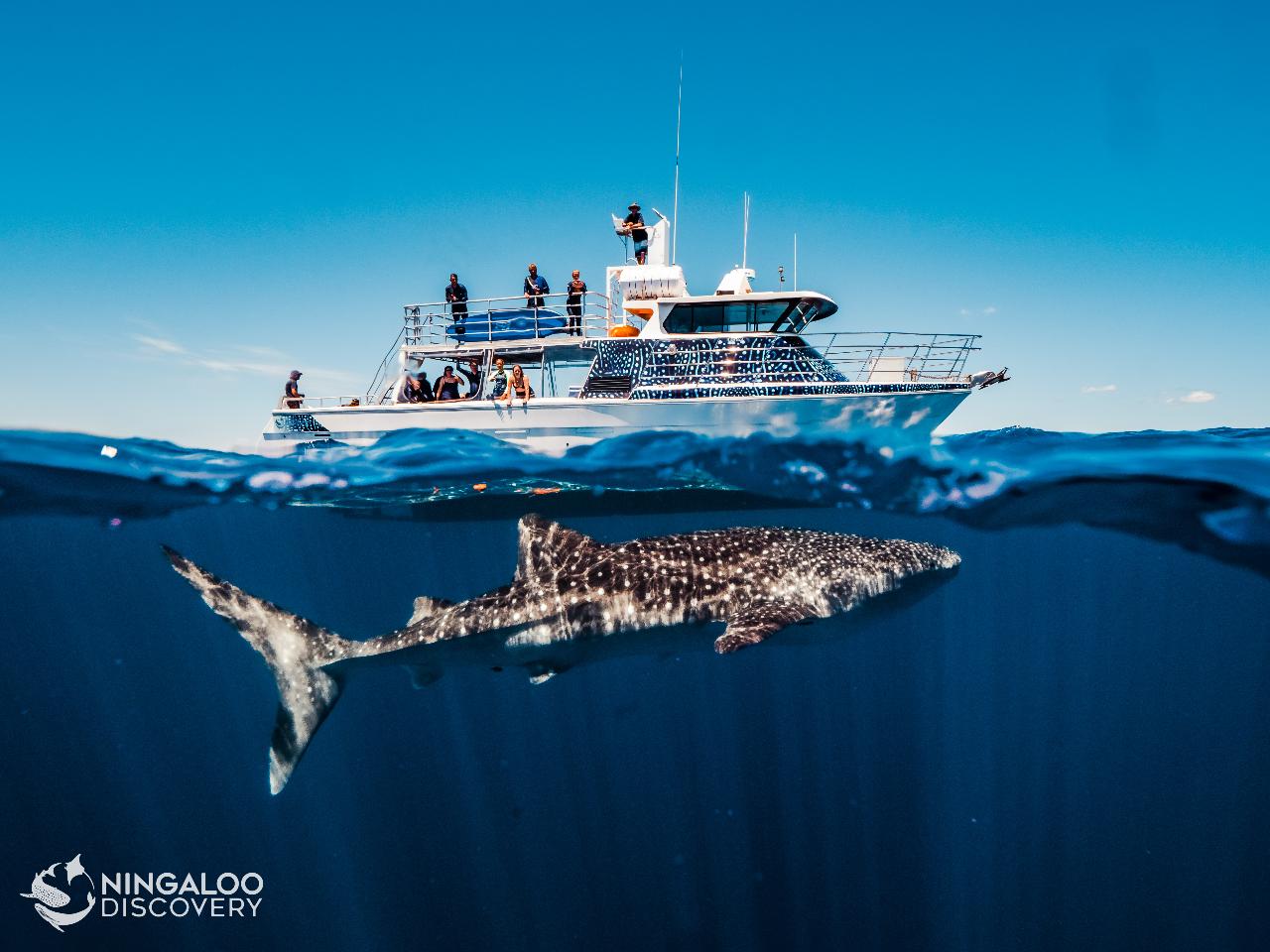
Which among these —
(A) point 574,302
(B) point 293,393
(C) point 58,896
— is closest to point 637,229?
(A) point 574,302

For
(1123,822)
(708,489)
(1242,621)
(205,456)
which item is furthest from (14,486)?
(1242,621)

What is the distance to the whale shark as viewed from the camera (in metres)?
7.38

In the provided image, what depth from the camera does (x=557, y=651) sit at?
7555mm

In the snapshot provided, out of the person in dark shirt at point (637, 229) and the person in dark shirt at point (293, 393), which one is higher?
the person in dark shirt at point (637, 229)

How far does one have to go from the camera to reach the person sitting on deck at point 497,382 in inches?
743

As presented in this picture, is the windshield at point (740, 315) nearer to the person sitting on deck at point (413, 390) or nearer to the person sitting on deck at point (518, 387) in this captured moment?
the person sitting on deck at point (518, 387)

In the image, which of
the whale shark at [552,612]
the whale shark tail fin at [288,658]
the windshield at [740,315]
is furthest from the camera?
the windshield at [740,315]

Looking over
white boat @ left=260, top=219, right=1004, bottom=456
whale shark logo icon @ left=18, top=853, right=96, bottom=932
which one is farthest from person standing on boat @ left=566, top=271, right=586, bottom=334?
whale shark logo icon @ left=18, top=853, right=96, bottom=932

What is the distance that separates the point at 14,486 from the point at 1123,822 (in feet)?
138

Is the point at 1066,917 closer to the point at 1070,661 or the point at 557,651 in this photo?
the point at 557,651

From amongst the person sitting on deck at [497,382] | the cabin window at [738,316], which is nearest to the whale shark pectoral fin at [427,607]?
the person sitting on deck at [497,382]

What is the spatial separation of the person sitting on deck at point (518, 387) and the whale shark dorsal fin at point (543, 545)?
32.0 feet

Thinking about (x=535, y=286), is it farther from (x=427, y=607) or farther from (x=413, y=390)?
(x=427, y=607)

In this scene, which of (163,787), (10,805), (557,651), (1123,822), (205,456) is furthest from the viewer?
(163,787)
